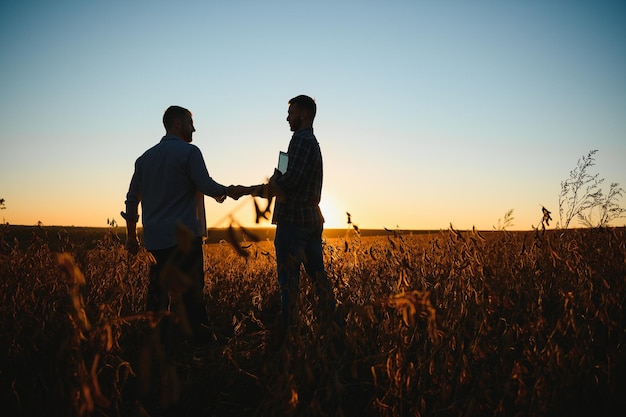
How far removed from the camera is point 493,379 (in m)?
2.29

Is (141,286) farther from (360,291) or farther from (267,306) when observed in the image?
(360,291)

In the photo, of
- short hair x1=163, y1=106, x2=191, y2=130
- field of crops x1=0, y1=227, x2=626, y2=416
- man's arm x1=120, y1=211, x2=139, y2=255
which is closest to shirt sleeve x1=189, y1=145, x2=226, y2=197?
short hair x1=163, y1=106, x2=191, y2=130

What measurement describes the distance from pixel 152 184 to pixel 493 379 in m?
2.90

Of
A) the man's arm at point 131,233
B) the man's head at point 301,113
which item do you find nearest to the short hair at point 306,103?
the man's head at point 301,113

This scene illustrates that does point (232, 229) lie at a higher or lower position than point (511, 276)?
higher

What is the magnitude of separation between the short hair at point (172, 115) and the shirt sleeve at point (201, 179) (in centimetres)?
36

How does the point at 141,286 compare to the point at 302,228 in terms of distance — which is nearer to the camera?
the point at 302,228

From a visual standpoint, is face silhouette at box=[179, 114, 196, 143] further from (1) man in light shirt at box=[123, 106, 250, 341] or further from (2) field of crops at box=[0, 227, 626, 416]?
(2) field of crops at box=[0, 227, 626, 416]

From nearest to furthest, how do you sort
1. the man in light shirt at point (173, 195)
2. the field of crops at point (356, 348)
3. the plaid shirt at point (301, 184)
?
the field of crops at point (356, 348)
the man in light shirt at point (173, 195)
the plaid shirt at point (301, 184)

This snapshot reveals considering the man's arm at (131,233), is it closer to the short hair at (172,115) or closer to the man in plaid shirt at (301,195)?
the short hair at (172,115)

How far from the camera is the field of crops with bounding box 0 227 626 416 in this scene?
153cm

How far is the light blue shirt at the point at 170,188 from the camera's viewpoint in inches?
139

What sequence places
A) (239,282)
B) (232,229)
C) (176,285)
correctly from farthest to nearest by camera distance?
(239,282) < (232,229) < (176,285)

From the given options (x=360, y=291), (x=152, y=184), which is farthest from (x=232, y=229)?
(x=152, y=184)
